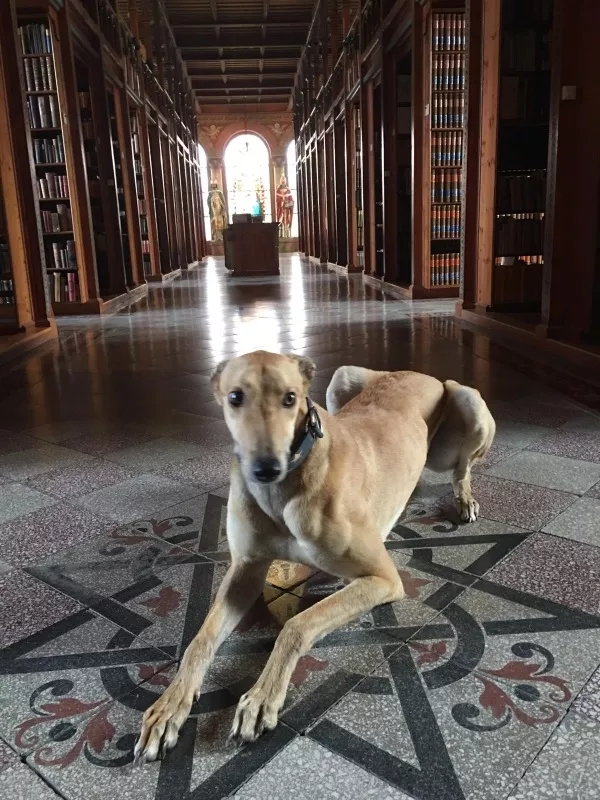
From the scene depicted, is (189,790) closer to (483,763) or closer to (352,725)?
(352,725)

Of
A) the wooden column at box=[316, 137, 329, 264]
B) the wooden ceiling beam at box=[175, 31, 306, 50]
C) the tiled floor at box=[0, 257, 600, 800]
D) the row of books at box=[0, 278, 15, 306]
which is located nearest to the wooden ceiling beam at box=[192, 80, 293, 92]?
the wooden ceiling beam at box=[175, 31, 306, 50]

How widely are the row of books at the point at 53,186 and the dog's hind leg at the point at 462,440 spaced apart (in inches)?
294

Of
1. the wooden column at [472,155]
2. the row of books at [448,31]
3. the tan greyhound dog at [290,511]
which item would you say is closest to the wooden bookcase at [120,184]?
the row of books at [448,31]

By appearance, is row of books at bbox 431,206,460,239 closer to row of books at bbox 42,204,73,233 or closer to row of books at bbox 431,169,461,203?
row of books at bbox 431,169,461,203

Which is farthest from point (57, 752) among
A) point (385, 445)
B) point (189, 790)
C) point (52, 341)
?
point (52, 341)

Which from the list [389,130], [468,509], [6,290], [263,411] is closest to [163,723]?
[263,411]

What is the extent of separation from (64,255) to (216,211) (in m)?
23.6

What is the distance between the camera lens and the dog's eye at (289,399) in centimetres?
141

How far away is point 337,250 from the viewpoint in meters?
16.5

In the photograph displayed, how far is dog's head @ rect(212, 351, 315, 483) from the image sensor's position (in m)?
1.36

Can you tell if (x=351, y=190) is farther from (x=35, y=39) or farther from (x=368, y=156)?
(x=35, y=39)

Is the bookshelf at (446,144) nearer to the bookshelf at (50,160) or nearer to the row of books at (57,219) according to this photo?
the bookshelf at (50,160)

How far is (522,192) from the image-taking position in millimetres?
6734

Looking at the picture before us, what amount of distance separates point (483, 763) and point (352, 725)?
0.26 metres
